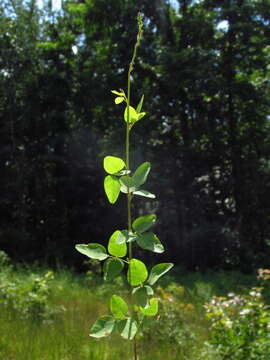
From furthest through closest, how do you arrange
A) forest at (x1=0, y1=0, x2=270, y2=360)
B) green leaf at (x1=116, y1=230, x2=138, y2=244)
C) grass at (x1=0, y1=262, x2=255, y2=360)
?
forest at (x1=0, y1=0, x2=270, y2=360), grass at (x1=0, y1=262, x2=255, y2=360), green leaf at (x1=116, y1=230, x2=138, y2=244)

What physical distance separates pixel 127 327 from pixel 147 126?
10.2 m

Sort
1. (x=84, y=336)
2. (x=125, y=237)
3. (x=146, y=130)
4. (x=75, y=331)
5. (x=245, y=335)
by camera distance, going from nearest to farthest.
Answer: (x=125, y=237), (x=245, y=335), (x=84, y=336), (x=75, y=331), (x=146, y=130)

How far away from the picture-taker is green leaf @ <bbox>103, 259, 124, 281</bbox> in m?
0.65

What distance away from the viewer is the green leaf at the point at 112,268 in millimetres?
647

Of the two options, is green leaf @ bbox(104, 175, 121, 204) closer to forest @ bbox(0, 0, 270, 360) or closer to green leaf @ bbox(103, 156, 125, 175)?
green leaf @ bbox(103, 156, 125, 175)

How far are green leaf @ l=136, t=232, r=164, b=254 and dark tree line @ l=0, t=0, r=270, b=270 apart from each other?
954cm

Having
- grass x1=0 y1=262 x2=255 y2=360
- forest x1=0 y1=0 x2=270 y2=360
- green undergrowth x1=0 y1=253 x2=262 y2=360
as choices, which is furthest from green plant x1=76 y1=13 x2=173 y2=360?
forest x1=0 y1=0 x2=270 y2=360

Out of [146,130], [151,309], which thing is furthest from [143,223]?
[146,130]

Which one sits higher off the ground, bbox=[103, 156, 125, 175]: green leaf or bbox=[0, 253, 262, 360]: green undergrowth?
bbox=[103, 156, 125, 175]: green leaf

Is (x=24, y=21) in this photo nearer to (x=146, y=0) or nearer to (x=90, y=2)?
(x=90, y=2)

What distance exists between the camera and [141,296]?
646mm

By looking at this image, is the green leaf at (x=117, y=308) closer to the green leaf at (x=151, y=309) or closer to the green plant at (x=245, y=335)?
the green leaf at (x=151, y=309)

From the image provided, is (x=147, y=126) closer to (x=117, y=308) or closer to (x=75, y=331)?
(x=75, y=331)

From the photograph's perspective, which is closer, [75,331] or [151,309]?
[151,309]
